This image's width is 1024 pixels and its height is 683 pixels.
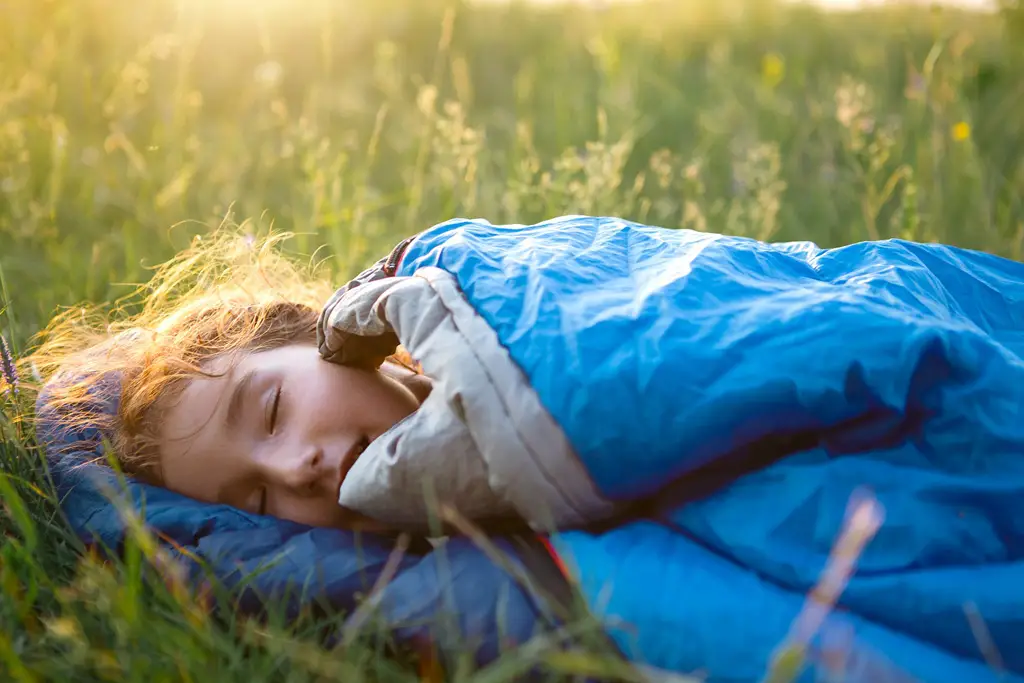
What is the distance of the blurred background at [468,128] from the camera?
2828 mm

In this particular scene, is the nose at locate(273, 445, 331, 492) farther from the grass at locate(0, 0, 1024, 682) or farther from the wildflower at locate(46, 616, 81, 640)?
the wildflower at locate(46, 616, 81, 640)

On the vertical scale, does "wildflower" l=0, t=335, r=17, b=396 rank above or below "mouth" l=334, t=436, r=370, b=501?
above

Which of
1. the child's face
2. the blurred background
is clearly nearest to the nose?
the child's face

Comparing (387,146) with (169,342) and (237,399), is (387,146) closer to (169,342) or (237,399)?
(169,342)

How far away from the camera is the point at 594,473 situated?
4.47 ft

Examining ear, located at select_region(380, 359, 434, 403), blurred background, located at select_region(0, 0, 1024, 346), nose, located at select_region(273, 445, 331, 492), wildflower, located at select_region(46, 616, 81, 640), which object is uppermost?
blurred background, located at select_region(0, 0, 1024, 346)

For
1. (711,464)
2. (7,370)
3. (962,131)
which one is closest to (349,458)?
(711,464)

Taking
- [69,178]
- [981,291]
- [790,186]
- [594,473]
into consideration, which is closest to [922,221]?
[790,186]

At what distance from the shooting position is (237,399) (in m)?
1.75

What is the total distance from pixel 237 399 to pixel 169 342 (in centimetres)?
27

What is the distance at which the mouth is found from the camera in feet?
5.36

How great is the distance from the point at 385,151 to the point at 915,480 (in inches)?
126

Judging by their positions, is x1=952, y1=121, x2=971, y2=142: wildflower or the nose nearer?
the nose

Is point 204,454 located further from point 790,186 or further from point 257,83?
point 257,83
